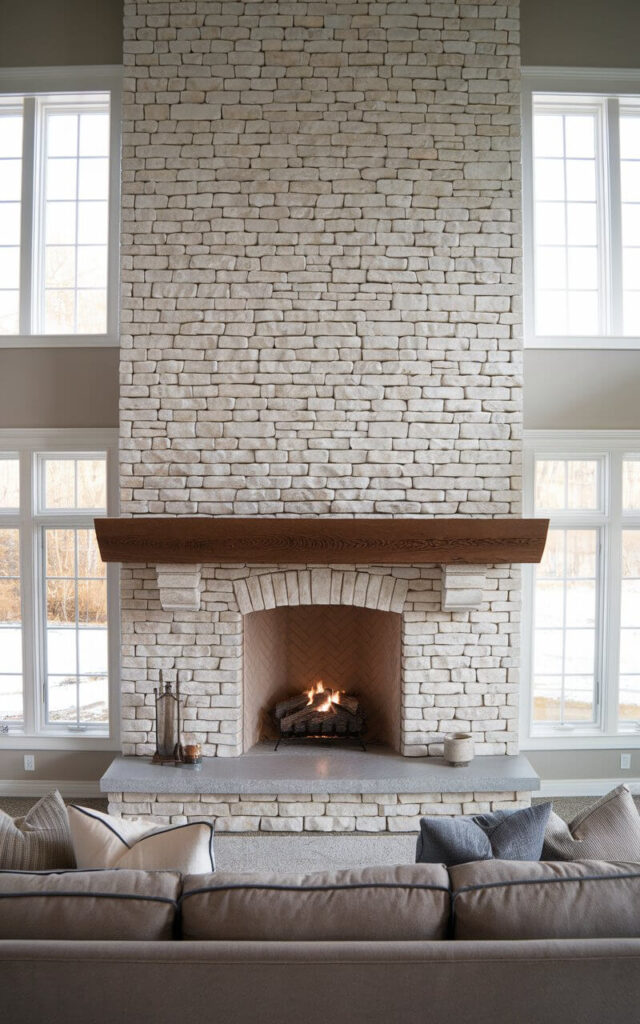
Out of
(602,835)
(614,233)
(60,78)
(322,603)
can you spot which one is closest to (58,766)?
(322,603)

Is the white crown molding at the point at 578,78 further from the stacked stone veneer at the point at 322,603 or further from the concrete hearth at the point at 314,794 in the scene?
the concrete hearth at the point at 314,794

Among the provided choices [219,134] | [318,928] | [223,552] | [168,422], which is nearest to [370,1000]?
[318,928]

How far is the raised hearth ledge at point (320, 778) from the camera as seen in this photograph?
14.4 feet

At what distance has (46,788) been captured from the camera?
5.11m

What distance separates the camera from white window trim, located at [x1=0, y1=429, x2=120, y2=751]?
506 cm

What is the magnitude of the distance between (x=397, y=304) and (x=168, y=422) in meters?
1.56

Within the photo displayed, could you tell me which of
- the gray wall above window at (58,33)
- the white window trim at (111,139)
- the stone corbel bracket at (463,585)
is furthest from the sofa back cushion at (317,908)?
the gray wall above window at (58,33)

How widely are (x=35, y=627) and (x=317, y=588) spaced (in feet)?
6.42

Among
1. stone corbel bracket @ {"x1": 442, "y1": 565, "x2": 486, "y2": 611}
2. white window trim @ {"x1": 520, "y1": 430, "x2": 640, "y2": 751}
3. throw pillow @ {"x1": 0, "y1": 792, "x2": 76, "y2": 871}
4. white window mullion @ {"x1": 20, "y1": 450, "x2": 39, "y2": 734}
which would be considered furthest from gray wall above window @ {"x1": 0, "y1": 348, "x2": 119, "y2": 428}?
throw pillow @ {"x1": 0, "y1": 792, "x2": 76, "y2": 871}

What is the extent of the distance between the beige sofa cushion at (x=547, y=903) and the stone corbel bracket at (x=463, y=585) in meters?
2.62

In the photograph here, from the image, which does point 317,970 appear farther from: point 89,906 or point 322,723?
point 322,723

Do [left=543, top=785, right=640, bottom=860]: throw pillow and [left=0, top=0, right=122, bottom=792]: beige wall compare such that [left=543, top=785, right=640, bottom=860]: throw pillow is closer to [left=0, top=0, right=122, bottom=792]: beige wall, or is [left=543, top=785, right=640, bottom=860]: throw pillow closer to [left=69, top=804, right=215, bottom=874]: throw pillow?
[left=69, top=804, right=215, bottom=874]: throw pillow

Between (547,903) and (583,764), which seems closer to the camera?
(547,903)

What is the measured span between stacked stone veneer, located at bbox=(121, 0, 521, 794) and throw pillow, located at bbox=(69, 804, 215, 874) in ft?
7.73
